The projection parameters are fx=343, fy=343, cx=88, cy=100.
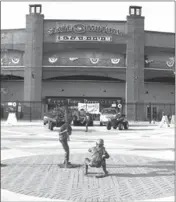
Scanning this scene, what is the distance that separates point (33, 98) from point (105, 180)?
117ft

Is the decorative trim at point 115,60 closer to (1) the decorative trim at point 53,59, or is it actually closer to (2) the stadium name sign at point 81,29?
(2) the stadium name sign at point 81,29

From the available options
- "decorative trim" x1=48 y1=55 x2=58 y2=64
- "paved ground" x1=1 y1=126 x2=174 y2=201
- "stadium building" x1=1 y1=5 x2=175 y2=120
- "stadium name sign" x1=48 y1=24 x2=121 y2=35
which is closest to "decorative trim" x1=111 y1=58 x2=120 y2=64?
"stadium building" x1=1 y1=5 x2=175 y2=120

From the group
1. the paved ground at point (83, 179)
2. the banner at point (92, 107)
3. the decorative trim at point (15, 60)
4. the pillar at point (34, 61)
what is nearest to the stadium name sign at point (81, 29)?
the pillar at point (34, 61)

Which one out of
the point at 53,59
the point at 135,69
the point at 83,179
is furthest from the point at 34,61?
the point at 83,179

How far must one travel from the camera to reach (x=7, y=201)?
262 inches

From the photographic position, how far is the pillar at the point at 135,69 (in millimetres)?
43812

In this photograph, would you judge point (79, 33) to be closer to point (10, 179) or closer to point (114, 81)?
point (114, 81)

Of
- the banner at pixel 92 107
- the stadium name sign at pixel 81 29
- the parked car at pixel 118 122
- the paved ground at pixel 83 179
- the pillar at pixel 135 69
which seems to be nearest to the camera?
the paved ground at pixel 83 179

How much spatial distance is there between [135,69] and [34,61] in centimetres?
1287

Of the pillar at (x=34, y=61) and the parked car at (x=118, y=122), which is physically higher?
the pillar at (x=34, y=61)

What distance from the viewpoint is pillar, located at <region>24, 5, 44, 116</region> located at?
142 feet

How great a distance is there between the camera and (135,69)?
43.8 metres

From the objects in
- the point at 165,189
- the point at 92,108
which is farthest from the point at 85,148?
the point at 92,108

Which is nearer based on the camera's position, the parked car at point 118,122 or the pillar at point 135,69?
the parked car at point 118,122
